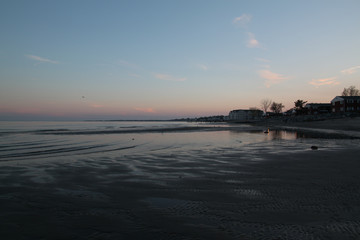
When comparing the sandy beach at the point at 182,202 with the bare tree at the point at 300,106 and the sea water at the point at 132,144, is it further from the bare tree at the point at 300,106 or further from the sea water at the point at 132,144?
the bare tree at the point at 300,106

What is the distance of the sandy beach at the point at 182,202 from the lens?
16.6ft

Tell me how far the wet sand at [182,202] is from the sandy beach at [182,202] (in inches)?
0.9

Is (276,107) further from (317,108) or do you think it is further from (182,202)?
(182,202)

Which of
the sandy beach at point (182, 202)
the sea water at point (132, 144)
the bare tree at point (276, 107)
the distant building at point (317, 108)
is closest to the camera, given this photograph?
the sandy beach at point (182, 202)

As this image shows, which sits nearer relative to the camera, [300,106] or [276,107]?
[300,106]

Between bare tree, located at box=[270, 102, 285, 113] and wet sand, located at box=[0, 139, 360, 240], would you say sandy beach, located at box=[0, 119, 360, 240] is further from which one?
bare tree, located at box=[270, 102, 285, 113]

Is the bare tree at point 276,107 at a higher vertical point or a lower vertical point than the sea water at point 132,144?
higher

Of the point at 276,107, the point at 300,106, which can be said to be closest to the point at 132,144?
the point at 300,106

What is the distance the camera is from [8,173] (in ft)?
36.2

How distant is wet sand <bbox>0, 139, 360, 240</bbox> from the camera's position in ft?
16.6

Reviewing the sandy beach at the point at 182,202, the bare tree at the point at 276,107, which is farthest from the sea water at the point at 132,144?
the bare tree at the point at 276,107

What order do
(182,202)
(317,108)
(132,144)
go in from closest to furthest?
(182,202) < (132,144) < (317,108)

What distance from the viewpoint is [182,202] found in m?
6.89

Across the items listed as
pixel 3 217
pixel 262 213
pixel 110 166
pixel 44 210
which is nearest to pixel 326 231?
pixel 262 213
